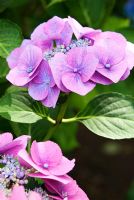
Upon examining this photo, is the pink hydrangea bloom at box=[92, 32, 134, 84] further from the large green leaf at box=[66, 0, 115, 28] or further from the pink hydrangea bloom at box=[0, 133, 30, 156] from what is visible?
the large green leaf at box=[66, 0, 115, 28]

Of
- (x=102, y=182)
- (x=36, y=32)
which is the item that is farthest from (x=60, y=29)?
(x=102, y=182)

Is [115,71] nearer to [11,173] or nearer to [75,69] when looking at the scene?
[75,69]

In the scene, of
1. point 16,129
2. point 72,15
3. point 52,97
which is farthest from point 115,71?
point 72,15

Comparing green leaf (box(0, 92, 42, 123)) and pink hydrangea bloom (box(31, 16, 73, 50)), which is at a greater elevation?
pink hydrangea bloom (box(31, 16, 73, 50))


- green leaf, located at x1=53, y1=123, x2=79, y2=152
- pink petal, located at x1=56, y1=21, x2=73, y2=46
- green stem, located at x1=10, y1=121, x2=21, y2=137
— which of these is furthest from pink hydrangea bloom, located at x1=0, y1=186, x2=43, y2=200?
green leaf, located at x1=53, y1=123, x2=79, y2=152

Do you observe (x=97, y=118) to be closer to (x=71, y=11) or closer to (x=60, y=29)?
(x=60, y=29)

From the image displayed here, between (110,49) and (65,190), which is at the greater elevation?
(110,49)
